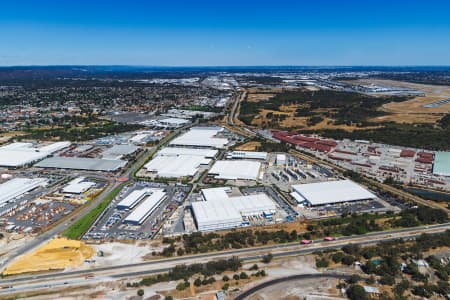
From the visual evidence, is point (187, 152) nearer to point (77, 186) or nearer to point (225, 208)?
point (77, 186)

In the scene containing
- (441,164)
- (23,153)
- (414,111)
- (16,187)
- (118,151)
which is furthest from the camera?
(414,111)

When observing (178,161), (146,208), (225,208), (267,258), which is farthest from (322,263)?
(178,161)

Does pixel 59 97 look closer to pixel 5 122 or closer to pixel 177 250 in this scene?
pixel 5 122

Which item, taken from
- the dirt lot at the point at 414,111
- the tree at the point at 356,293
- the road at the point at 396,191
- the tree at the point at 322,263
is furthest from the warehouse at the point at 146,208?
the dirt lot at the point at 414,111

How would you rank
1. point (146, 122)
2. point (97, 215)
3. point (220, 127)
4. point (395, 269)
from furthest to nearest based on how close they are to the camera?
point (146, 122) < point (220, 127) < point (97, 215) < point (395, 269)

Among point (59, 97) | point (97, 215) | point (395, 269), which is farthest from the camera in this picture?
point (59, 97)

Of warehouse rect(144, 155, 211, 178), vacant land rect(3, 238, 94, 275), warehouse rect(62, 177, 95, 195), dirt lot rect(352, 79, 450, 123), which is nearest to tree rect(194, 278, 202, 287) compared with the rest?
vacant land rect(3, 238, 94, 275)

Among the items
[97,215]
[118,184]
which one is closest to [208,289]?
[97,215]
